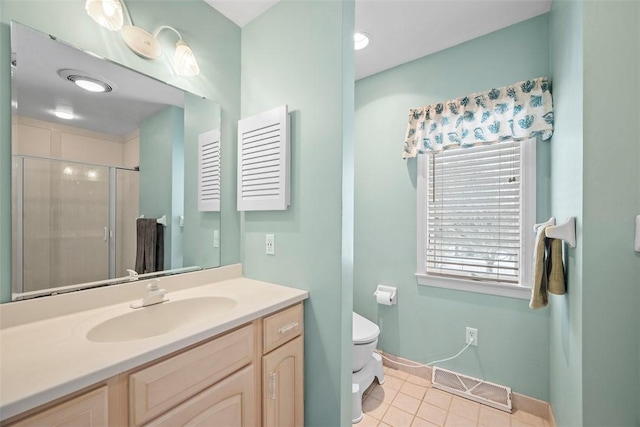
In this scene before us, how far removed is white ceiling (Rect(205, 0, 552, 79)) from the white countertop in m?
1.64

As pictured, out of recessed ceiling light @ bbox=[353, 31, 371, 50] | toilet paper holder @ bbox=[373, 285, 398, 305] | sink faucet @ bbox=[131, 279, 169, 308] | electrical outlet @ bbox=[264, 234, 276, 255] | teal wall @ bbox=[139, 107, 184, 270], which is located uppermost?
recessed ceiling light @ bbox=[353, 31, 371, 50]

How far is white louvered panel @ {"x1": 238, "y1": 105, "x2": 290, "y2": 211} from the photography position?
1363 millimetres

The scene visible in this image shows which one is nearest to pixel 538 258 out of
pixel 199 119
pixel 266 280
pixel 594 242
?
pixel 594 242

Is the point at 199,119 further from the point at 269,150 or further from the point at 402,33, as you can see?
the point at 402,33

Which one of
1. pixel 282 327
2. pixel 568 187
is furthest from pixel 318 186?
pixel 568 187

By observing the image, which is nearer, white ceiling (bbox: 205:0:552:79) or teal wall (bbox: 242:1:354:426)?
teal wall (bbox: 242:1:354:426)

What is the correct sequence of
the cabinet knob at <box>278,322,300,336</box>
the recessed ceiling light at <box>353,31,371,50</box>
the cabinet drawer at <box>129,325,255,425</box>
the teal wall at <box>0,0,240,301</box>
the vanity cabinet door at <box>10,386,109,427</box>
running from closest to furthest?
Answer: 1. the vanity cabinet door at <box>10,386,109,427</box>
2. the cabinet drawer at <box>129,325,255,425</box>
3. the teal wall at <box>0,0,240,301</box>
4. the cabinet knob at <box>278,322,300,336</box>
5. the recessed ceiling light at <box>353,31,371,50</box>

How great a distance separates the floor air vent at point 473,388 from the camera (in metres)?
1.69

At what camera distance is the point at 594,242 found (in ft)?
3.21

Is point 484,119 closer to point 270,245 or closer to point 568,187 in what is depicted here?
point 568,187

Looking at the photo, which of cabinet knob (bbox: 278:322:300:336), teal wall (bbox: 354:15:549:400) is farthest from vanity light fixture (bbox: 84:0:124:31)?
teal wall (bbox: 354:15:549:400)

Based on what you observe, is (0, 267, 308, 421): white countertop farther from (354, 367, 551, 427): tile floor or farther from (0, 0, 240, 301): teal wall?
(354, 367, 551, 427): tile floor

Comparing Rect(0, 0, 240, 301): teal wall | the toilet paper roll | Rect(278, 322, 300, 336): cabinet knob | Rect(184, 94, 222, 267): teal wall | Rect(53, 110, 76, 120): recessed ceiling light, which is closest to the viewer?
Rect(0, 0, 240, 301): teal wall

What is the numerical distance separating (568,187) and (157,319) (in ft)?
6.27
